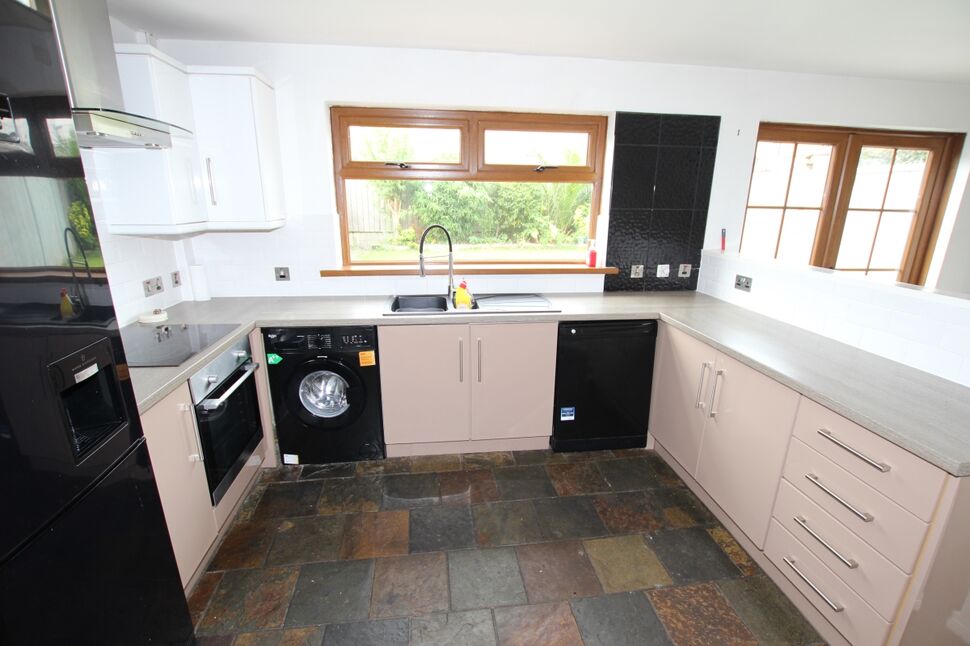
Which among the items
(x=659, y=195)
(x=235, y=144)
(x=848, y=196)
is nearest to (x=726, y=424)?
(x=659, y=195)

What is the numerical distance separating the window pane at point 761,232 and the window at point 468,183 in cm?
112

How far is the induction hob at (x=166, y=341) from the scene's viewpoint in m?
1.65

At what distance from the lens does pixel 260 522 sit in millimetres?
2059

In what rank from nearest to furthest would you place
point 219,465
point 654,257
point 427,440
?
point 219,465, point 427,440, point 654,257

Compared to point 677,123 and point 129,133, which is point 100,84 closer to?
point 129,133

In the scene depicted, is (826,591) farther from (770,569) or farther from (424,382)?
(424,382)

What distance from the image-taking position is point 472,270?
2.83 meters

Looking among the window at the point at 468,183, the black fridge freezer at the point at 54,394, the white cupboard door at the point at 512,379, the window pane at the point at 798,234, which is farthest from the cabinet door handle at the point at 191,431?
the window pane at the point at 798,234

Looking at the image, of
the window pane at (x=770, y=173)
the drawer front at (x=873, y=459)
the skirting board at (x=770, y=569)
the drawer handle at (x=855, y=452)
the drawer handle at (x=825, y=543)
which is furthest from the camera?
the window pane at (x=770, y=173)

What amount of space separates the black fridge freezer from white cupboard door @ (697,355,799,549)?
2.06 meters

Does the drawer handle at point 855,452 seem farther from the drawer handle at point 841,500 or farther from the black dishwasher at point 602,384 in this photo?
the black dishwasher at point 602,384

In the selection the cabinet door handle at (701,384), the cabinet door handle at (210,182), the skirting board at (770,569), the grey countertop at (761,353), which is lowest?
the skirting board at (770,569)

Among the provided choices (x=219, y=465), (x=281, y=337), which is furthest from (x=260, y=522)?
(x=281, y=337)

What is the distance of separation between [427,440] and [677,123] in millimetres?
2477
